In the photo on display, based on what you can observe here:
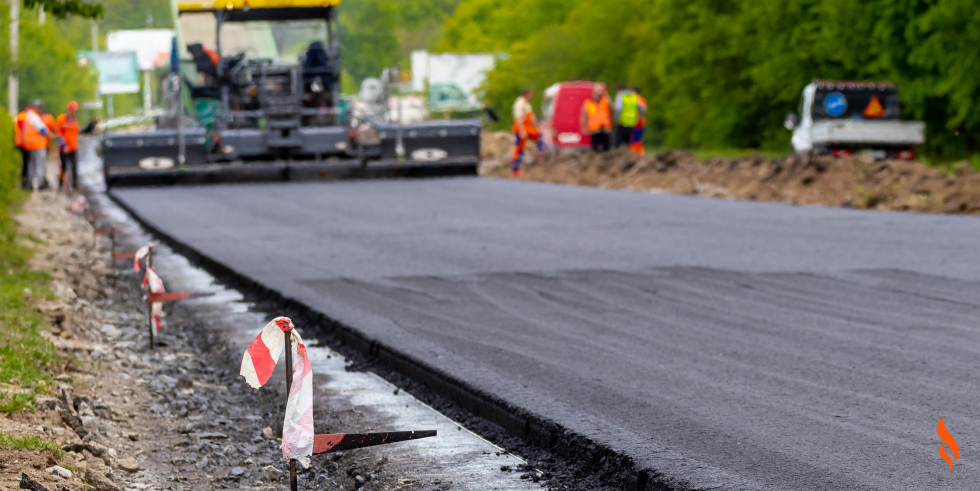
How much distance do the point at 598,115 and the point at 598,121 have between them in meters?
0.14

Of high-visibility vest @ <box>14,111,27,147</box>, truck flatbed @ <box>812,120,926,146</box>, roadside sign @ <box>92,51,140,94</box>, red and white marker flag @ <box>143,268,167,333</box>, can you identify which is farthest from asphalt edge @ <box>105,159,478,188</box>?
roadside sign @ <box>92,51,140,94</box>

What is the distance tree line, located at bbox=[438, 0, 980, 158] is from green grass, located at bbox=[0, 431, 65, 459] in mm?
29342

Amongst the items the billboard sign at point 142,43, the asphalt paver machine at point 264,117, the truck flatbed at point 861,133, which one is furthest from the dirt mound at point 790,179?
the billboard sign at point 142,43

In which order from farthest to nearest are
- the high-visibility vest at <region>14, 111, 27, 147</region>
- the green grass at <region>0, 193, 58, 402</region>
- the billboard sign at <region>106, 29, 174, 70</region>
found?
the billboard sign at <region>106, 29, 174, 70</region>
the high-visibility vest at <region>14, 111, 27, 147</region>
the green grass at <region>0, 193, 58, 402</region>

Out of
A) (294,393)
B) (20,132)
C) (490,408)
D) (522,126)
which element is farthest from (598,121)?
(294,393)

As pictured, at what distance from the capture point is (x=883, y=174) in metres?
18.6

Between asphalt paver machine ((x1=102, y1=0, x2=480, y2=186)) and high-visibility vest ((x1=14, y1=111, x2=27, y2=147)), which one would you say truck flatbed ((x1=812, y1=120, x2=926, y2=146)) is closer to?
asphalt paver machine ((x1=102, y1=0, x2=480, y2=186))

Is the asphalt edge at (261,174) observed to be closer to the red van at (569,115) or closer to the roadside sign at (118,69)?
the red van at (569,115)

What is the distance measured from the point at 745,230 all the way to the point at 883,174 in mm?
6264

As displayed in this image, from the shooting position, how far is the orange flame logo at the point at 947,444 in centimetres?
462

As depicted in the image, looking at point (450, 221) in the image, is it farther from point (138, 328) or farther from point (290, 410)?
point (290, 410)

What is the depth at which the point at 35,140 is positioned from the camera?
23.9 meters

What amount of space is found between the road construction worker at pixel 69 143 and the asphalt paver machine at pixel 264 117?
1.99m

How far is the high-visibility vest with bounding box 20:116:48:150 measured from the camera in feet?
78.2
